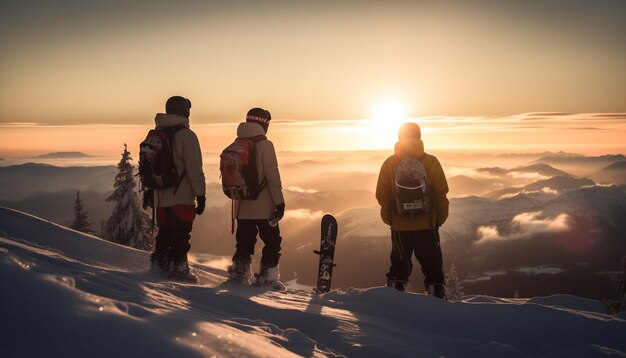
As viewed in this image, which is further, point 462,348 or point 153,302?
point 462,348

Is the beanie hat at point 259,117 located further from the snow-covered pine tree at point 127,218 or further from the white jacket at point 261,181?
the snow-covered pine tree at point 127,218

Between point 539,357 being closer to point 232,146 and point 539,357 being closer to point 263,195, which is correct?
point 263,195

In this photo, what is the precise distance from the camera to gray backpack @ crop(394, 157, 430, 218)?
796cm

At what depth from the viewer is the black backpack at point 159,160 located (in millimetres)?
7812

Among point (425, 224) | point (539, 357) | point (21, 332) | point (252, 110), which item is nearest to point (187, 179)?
point (252, 110)

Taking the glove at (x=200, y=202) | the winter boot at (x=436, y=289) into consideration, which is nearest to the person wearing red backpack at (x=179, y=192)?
the glove at (x=200, y=202)

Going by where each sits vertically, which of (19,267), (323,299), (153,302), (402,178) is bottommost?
(323,299)

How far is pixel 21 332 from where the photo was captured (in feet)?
9.33

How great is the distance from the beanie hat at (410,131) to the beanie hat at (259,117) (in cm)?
257

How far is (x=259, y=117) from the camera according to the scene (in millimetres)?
8562

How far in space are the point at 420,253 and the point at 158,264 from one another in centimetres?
488

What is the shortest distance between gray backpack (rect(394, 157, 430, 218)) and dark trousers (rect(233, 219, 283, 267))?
2462 millimetres

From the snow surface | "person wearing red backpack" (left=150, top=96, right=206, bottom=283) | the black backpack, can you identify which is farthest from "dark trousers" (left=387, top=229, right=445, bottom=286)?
the black backpack

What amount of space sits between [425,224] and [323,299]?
237cm
